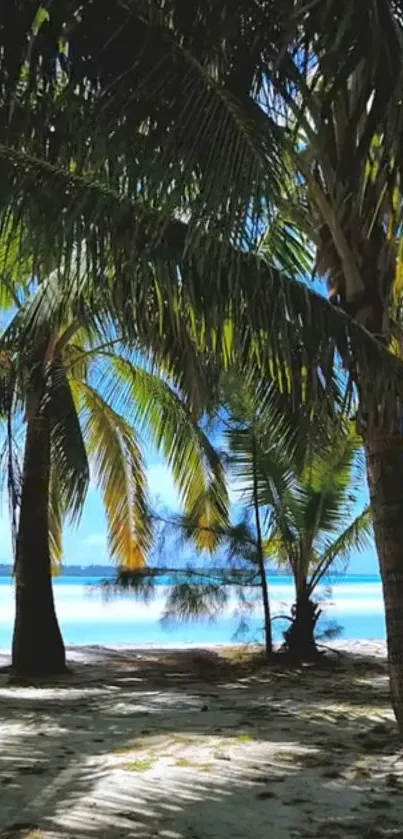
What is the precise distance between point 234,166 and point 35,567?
653 centimetres

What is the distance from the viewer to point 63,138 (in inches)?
168

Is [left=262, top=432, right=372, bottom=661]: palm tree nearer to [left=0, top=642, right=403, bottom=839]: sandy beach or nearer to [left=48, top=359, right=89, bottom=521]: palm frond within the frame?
[left=0, top=642, right=403, bottom=839]: sandy beach

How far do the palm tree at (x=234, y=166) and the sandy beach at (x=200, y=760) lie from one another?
0.79 metres

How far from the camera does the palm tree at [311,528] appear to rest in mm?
10391

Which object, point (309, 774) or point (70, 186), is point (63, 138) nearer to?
point (70, 186)

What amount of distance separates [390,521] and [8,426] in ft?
16.2

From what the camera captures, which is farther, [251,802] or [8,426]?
[8,426]

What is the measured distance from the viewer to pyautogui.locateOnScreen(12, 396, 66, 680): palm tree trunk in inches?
363

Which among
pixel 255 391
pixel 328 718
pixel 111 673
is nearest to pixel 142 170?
pixel 255 391

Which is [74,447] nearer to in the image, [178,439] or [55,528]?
[178,439]

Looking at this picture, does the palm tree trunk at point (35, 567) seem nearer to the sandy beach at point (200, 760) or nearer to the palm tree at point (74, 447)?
the palm tree at point (74, 447)

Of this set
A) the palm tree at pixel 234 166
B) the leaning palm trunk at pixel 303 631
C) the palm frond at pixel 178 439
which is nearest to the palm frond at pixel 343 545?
the leaning palm trunk at pixel 303 631

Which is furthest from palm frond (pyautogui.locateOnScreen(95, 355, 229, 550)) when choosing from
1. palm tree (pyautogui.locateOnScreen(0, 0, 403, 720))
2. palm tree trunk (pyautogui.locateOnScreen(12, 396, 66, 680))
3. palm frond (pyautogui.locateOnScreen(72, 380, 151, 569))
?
palm tree (pyautogui.locateOnScreen(0, 0, 403, 720))

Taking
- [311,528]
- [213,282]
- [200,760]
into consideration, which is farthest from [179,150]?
[311,528]
